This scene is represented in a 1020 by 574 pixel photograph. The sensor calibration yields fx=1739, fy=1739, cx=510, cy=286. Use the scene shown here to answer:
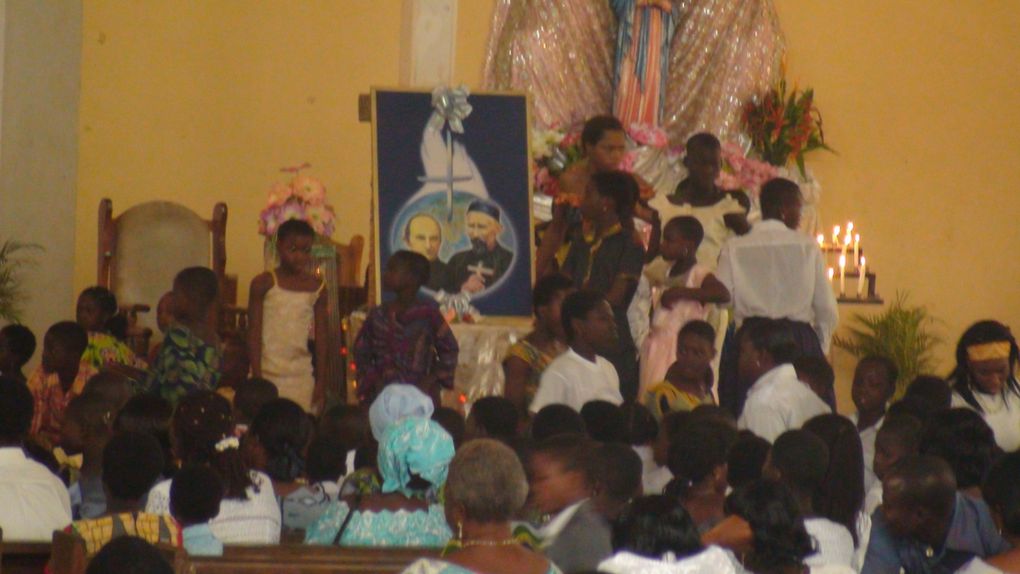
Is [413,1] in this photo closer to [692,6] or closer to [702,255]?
[702,255]

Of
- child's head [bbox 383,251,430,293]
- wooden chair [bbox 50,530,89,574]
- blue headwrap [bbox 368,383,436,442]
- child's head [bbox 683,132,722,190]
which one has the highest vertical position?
child's head [bbox 683,132,722,190]

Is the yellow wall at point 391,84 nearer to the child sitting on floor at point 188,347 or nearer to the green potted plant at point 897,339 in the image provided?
the green potted plant at point 897,339

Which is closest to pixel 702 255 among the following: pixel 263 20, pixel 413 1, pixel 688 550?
pixel 413 1

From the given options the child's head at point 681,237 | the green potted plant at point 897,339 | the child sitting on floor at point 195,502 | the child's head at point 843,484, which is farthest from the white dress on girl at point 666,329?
the green potted plant at point 897,339

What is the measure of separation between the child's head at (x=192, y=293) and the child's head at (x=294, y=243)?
1.04m

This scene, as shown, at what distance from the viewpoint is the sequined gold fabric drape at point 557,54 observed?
12.1 m

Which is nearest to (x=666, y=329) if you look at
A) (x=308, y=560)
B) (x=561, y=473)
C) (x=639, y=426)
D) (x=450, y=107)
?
(x=450, y=107)

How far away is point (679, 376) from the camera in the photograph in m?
7.04

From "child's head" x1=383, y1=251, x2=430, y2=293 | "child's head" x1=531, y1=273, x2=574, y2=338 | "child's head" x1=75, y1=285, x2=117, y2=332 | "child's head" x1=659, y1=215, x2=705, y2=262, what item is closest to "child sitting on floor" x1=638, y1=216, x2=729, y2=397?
"child's head" x1=659, y1=215, x2=705, y2=262

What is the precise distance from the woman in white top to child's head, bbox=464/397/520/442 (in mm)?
832

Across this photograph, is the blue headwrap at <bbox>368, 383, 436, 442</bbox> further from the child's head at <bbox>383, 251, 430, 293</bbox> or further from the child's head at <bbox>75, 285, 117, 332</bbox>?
the child's head at <bbox>75, 285, 117, 332</bbox>

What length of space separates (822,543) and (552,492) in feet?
2.77

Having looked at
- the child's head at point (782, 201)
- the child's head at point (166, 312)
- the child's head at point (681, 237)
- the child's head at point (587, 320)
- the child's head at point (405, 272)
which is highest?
the child's head at point (782, 201)

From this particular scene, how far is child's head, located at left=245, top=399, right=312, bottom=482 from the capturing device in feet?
19.3
